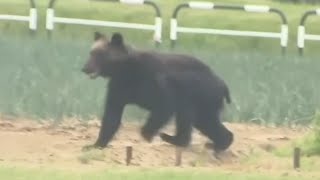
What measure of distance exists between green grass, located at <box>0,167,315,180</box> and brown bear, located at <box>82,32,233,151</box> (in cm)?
182

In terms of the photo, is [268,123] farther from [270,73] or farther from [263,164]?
[263,164]

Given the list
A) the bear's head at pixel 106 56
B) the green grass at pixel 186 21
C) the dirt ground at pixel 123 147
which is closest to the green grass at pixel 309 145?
the dirt ground at pixel 123 147

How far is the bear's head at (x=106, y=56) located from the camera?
1112cm

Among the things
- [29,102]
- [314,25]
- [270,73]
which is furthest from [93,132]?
[314,25]

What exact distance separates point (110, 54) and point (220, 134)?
130cm

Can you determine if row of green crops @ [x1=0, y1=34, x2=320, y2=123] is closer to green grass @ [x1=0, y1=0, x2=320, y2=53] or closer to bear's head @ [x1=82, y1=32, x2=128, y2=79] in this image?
bear's head @ [x1=82, y1=32, x2=128, y2=79]

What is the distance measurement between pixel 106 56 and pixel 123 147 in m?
0.84

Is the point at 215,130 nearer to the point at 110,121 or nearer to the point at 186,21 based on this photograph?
the point at 110,121

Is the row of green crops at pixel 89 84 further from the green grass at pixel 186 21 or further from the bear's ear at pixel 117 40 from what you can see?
the green grass at pixel 186 21

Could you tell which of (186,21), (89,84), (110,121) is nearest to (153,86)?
(110,121)

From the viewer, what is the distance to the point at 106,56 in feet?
36.6

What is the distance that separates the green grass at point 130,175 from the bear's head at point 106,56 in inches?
80.5

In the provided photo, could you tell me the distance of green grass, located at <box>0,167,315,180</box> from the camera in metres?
8.66

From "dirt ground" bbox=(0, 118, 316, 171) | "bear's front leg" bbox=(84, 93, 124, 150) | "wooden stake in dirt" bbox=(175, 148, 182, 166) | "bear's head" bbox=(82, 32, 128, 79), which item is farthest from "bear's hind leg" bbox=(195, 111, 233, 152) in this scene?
"bear's head" bbox=(82, 32, 128, 79)
